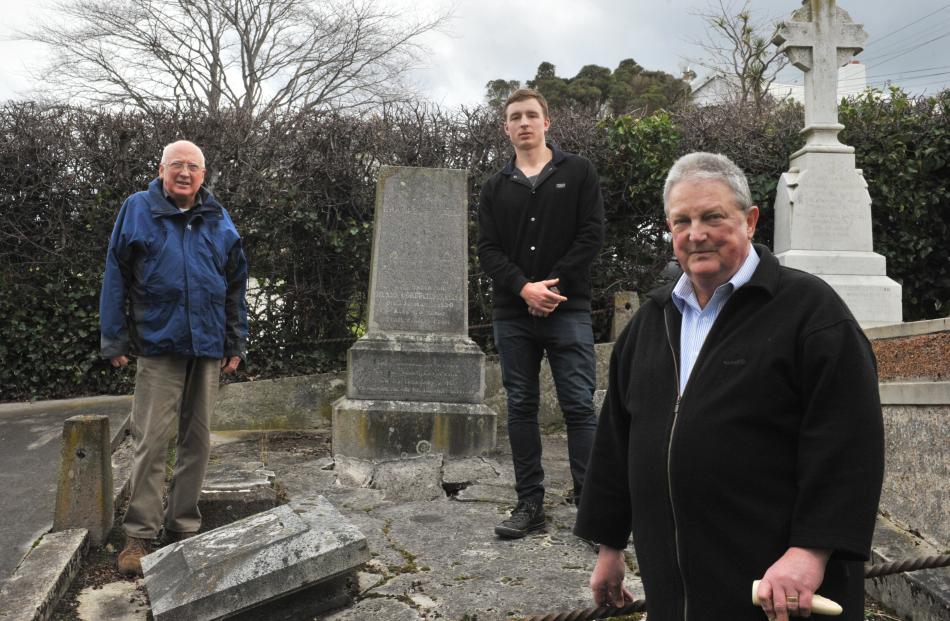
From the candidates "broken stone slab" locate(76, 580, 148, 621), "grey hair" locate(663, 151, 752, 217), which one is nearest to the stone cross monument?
"grey hair" locate(663, 151, 752, 217)

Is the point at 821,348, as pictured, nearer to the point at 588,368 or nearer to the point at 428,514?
the point at 588,368

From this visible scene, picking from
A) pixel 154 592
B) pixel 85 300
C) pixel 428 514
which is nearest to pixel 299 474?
pixel 428 514

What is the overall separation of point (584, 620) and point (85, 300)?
663 cm

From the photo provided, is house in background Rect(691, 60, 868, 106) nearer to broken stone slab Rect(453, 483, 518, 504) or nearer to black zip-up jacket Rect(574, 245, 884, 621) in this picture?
broken stone slab Rect(453, 483, 518, 504)

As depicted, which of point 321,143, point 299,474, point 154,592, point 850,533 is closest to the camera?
point 850,533

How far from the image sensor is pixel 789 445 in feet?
5.73

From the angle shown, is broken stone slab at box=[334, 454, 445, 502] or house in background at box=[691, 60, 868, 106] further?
house in background at box=[691, 60, 868, 106]

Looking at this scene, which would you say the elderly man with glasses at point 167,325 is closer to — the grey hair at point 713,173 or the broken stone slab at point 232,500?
the broken stone slab at point 232,500

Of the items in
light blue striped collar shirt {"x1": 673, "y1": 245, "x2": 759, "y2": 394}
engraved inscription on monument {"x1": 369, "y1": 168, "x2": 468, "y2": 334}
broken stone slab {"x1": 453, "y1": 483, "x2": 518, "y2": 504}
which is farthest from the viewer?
engraved inscription on monument {"x1": 369, "y1": 168, "x2": 468, "y2": 334}

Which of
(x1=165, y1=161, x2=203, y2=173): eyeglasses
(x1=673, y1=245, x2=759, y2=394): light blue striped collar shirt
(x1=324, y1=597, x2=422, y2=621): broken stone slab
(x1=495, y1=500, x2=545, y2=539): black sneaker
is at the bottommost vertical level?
(x1=324, y1=597, x2=422, y2=621): broken stone slab

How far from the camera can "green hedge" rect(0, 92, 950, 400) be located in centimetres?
739

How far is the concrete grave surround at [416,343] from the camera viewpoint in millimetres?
5855

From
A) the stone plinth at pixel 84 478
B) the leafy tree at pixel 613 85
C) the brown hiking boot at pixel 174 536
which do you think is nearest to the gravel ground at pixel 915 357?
the brown hiking boot at pixel 174 536

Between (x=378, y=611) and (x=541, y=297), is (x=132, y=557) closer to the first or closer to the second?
(x=378, y=611)
